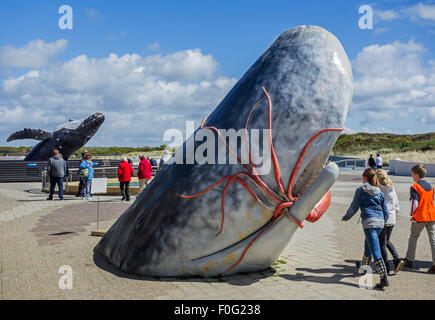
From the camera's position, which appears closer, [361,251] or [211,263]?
[211,263]

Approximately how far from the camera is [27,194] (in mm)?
16953

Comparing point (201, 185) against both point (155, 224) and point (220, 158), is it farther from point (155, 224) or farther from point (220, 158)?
point (155, 224)

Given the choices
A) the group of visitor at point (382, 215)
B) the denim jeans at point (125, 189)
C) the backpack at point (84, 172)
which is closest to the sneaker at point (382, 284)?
the group of visitor at point (382, 215)

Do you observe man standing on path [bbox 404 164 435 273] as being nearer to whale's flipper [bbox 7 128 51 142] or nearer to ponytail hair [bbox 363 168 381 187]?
ponytail hair [bbox 363 168 381 187]

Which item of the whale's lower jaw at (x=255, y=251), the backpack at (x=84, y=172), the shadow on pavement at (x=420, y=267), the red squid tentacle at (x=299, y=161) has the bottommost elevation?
the shadow on pavement at (x=420, y=267)

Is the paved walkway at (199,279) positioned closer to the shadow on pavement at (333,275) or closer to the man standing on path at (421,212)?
the shadow on pavement at (333,275)

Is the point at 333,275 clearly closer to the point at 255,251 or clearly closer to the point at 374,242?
the point at 374,242

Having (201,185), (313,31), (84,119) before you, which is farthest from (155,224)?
(84,119)

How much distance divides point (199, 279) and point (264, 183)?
152 centimetres

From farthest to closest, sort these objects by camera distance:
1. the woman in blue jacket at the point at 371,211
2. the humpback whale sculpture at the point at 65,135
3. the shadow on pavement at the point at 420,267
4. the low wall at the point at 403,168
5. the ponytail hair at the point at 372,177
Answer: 1. the low wall at the point at 403,168
2. the humpback whale sculpture at the point at 65,135
3. the shadow on pavement at the point at 420,267
4. the ponytail hair at the point at 372,177
5. the woman in blue jacket at the point at 371,211

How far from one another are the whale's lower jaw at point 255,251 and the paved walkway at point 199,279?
12cm

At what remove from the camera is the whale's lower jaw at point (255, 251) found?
454 centimetres

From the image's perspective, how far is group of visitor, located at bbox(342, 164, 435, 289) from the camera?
5.17 metres
